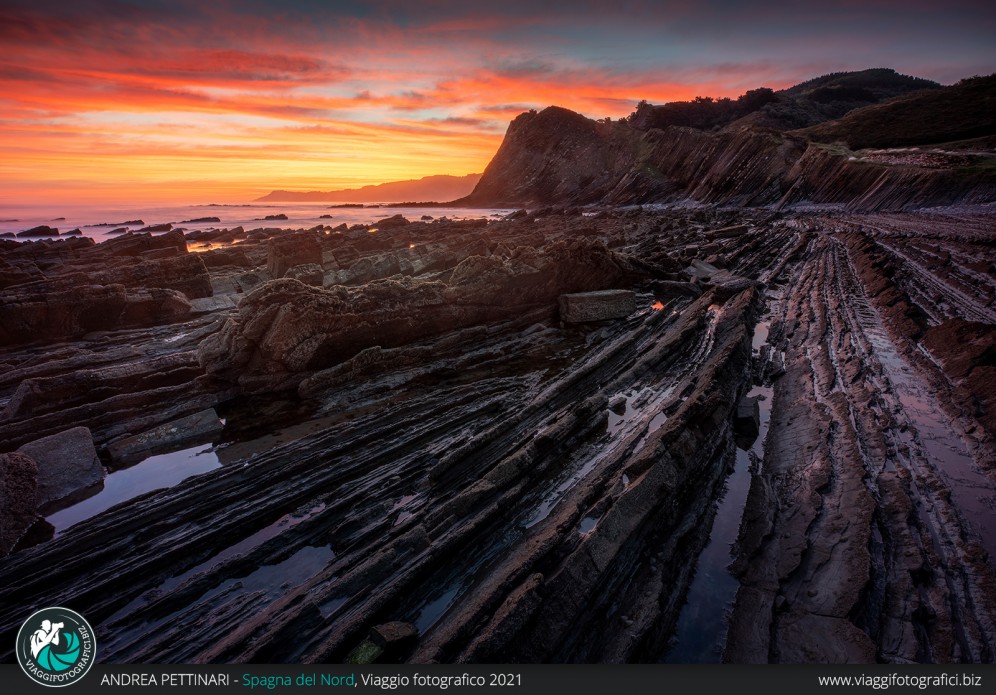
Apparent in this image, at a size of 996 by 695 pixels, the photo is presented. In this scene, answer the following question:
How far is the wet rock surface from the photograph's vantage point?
174 inches

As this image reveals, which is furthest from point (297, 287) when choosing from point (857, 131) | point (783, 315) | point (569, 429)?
point (857, 131)

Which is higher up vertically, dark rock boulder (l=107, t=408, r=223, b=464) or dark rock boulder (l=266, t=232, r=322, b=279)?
dark rock boulder (l=266, t=232, r=322, b=279)

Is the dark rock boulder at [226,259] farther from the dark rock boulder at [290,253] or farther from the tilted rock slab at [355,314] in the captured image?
the tilted rock slab at [355,314]

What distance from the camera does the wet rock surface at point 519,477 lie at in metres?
4.41

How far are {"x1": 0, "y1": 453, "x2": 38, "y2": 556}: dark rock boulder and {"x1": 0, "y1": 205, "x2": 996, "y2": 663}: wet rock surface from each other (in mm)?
558

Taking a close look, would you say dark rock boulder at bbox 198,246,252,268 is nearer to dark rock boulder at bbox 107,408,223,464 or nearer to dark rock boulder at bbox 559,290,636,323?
dark rock boulder at bbox 107,408,223,464

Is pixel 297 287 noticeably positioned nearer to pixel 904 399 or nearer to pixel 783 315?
pixel 904 399

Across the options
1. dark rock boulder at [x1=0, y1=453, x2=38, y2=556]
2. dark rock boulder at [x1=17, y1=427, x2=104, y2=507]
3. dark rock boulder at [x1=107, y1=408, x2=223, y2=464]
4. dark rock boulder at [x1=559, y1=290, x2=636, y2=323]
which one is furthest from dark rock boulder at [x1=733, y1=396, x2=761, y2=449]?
dark rock boulder at [x1=17, y1=427, x2=104, y2=507]

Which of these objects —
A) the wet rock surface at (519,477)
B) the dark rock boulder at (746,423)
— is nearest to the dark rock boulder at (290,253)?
the wet rock surface at (519,477)

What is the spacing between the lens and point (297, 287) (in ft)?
39.8

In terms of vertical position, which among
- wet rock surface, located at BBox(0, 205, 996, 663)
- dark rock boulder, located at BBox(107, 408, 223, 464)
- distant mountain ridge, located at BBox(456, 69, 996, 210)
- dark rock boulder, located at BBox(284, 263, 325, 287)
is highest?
distant mountain ridge, located at BBox(456, 69, 996, 210)

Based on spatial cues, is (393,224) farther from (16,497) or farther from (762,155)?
(762,155)

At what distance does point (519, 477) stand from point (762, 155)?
78.0 metres

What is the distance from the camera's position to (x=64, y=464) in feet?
25.4
